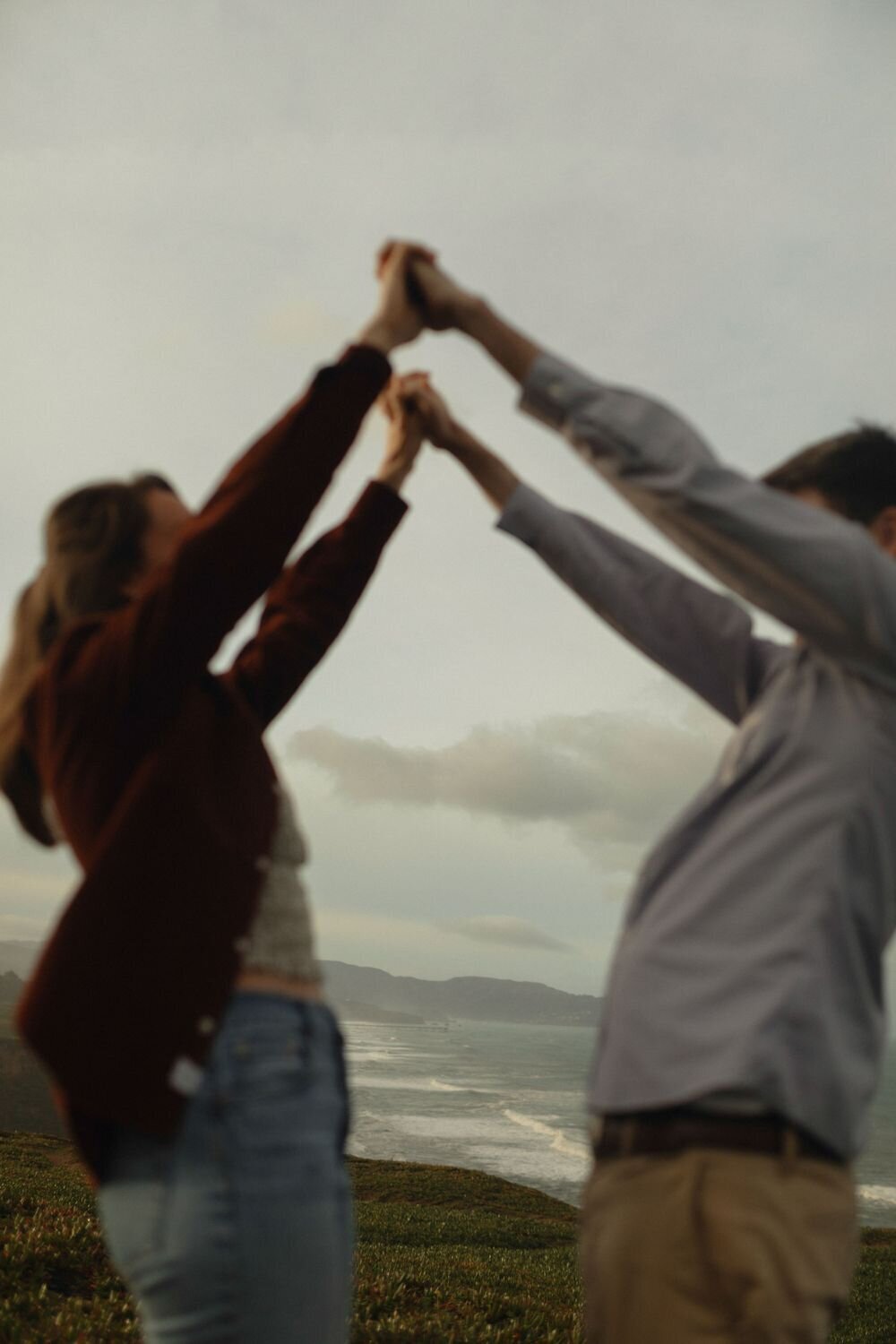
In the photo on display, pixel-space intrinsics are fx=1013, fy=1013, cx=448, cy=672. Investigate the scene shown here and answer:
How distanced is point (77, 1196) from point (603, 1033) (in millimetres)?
15851

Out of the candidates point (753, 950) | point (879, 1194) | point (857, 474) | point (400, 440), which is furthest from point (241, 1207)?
point (879, 1194)

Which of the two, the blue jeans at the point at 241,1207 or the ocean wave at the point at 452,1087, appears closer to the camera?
the blue jeans at the point at 241,1207

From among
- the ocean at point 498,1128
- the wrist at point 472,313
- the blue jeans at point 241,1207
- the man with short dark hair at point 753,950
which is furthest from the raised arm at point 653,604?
the ocean at point 498,1128

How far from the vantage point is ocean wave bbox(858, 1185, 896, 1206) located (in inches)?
3366

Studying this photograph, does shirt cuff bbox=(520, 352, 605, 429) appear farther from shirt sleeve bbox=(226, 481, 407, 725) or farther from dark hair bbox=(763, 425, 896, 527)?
shirt sleeve bbox=(226, 481, 407, 725)

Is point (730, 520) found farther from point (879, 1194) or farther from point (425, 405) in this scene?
point (879, 1194)

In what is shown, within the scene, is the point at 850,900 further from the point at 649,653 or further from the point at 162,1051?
the point at 162,1051

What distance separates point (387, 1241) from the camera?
18.7 metres

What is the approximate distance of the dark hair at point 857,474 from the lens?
2.54 m

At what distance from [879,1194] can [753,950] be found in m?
105

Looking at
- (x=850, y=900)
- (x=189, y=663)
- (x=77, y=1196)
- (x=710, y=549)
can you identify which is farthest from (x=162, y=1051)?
(x=77, y=1196)

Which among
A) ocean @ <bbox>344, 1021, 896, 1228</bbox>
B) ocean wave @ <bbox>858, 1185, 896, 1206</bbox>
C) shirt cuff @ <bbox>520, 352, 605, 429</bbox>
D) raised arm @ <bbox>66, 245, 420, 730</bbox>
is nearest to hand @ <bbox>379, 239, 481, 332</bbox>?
shirt cuff @ <bbox>520, 352, 605, 429</bbox>

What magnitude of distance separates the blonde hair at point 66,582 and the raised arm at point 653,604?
107 cm

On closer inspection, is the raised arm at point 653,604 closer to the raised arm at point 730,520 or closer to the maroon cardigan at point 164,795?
the raised arm at point 730,520
